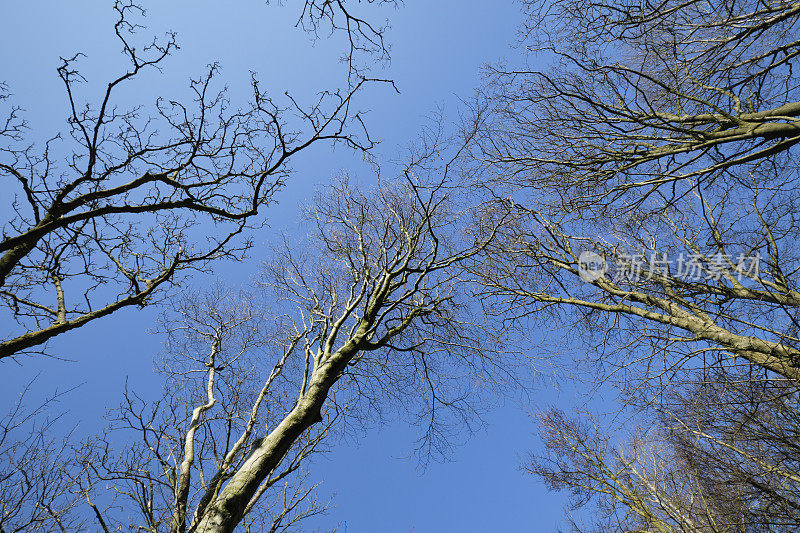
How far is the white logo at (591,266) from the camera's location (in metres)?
5.65

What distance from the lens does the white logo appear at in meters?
5.65

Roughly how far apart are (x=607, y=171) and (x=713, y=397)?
3.03 m

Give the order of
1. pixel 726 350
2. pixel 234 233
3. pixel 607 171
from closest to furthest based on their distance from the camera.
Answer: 1. pixel 234 233
2. pixel 726 350
3. pixel 607 171

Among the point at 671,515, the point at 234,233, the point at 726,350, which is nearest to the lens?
the point at 234,233

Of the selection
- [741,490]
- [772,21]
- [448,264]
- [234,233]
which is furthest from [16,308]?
[741,490]

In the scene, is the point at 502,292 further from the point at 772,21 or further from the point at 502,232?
the point at 772,21

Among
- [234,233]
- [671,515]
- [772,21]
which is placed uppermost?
[772,21]

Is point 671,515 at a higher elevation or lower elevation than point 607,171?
lower

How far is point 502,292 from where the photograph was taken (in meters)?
6.00

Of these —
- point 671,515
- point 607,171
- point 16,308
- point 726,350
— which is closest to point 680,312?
point 726,350

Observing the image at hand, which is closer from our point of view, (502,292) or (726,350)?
(726,350)

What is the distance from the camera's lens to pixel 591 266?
19.0 ft

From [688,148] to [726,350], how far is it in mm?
2230

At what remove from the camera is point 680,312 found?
4984 mm
